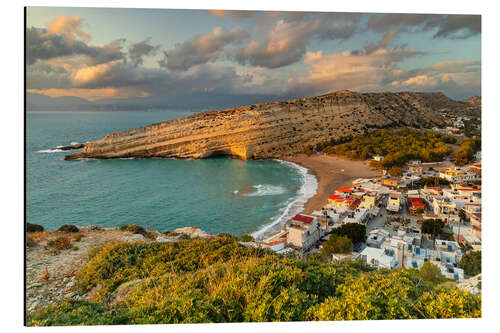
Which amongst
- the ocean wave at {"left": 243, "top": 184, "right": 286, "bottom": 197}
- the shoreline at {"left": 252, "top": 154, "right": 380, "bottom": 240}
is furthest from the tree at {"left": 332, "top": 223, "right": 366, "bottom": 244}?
the ocean wave at {"left": 243, "top": 184, "right": 286, "bottom": 197}

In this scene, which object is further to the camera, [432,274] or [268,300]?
[432,274]

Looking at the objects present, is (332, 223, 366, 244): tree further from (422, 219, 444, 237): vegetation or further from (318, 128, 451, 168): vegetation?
(318, 128, 451, 168): vegetation

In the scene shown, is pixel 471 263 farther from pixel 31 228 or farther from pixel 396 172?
pixel 396 172

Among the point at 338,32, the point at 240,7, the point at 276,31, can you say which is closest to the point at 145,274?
the point at 240,7

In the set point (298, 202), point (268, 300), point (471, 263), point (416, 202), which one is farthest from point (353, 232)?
point (268, 300)

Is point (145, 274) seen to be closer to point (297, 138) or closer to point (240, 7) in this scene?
point (240, 7)

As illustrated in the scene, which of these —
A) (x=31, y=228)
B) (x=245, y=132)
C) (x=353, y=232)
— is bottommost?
(x=353, y=232)
